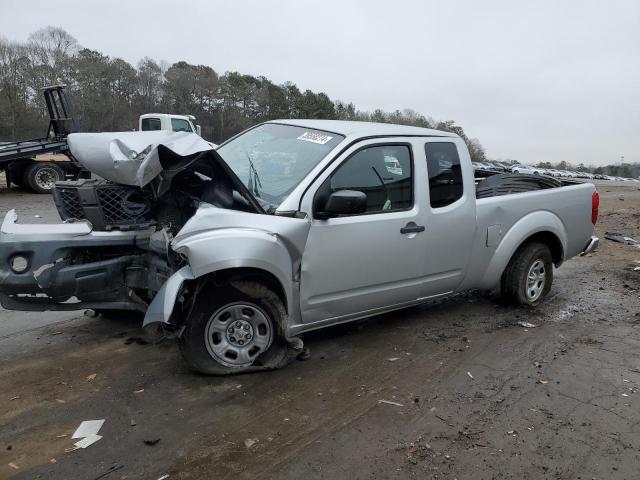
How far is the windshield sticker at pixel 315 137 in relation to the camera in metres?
4.15

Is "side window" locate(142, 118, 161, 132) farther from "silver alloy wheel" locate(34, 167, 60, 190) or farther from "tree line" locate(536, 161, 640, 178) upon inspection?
"tree line" locate(536, 161, 640, 178)

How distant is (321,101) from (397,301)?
51.1 metres

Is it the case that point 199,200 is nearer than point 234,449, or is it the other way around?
point 234,449

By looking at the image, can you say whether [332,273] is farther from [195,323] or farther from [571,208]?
[571,208]

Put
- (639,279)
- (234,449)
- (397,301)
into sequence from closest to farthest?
(234,449) → (397,301) → (639,279)

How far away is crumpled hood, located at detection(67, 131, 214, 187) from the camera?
3.52 m

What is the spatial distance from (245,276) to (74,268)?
4.28 ft

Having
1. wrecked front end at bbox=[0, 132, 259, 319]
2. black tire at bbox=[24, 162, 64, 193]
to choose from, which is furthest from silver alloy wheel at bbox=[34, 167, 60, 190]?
wrecked front end at bbox=[0, 132, 259, 319]

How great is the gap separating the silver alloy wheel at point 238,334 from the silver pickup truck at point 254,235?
10mm

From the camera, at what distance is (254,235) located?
3.49 m

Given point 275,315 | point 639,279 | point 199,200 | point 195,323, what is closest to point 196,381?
point 195,323

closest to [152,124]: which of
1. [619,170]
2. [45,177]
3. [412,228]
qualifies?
[45,177]

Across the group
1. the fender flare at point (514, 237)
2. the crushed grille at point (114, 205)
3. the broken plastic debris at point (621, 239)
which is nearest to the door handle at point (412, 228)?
the fender flare at point (514, 237)

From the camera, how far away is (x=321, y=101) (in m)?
53.2
